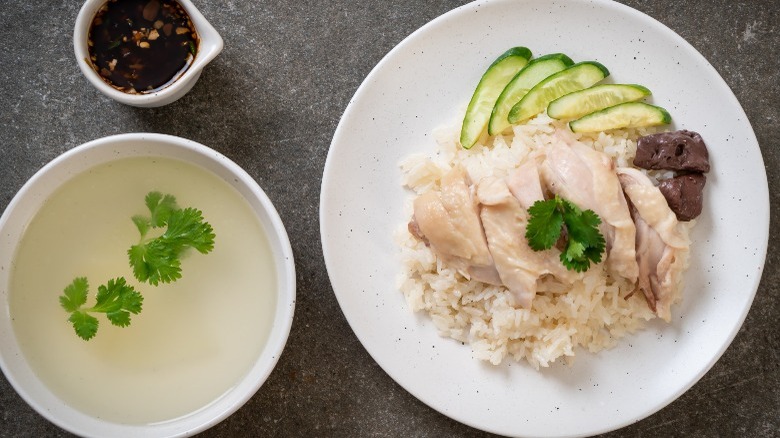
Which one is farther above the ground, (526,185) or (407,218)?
(526,185)

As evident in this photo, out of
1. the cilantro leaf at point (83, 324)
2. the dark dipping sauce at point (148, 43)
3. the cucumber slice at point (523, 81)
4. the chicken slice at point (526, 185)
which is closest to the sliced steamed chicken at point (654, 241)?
the chicken slice at point (526, 185)

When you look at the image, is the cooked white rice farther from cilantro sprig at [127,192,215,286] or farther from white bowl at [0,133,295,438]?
cilantro sprig at [127,192,215,286]

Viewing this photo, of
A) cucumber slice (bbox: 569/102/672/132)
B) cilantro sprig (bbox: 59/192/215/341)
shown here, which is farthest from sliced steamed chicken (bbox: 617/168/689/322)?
cilantro sprig (bbox: 59/192/215/341)

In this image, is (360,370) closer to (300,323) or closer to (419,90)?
(300,323)

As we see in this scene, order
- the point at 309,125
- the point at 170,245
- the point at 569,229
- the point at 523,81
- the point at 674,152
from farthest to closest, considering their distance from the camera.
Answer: the point at 309,125
the point at 523,81
the point at 674,152
the point at 569,229
the point at 170,245

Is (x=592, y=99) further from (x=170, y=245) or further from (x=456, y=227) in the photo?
(x=170, y=245)

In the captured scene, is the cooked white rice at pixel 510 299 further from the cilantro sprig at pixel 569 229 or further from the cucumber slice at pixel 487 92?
the cilantro sprig at pixel 569 229

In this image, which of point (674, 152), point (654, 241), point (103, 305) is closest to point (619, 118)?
point (674, 152)
